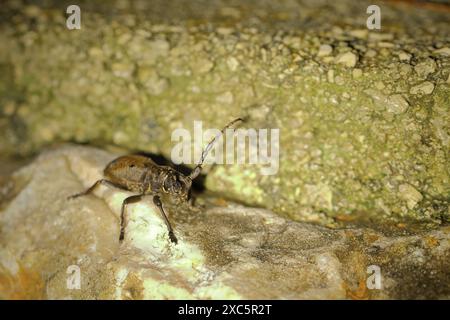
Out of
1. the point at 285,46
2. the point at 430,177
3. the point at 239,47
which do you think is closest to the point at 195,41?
the point at 239,47

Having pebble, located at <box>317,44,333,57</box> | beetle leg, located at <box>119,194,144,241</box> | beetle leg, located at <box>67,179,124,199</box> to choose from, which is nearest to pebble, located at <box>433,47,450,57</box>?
pebble, located at <box>317,44,333,57</box>

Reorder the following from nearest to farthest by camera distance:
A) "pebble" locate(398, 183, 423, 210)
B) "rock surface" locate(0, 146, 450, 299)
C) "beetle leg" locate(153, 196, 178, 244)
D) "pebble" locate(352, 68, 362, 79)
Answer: "rock surface" locate(0, 146, 450, 299) → "beetle leg" locate(153, 196, 178, 244) → "pebble" locate(398, 183, 423, 210) → "pebble" locate(352, 68, 362, 79)

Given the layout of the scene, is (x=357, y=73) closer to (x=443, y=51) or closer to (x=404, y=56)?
(x=404, y=56)

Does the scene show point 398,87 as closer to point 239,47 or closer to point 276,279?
point 239,47

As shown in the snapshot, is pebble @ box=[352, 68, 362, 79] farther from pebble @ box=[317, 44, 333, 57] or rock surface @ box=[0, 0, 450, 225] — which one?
pebble @ box=[317, 44, 333, 57]

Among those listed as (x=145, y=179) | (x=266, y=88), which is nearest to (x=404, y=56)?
(x=266, y=88)
